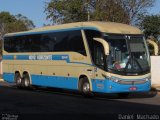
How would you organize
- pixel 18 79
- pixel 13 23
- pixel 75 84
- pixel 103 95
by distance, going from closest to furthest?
pixel 75 84 < pixel 103 95 < pixel 18 79 < pixel 13 23

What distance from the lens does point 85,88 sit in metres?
24.3

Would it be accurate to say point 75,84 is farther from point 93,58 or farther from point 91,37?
point 91,37

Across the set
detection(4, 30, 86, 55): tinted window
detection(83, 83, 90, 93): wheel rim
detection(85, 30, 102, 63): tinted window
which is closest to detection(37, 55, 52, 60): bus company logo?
detection(4, 30, 86, 55): tinted window

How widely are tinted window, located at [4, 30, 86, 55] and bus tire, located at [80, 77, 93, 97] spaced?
1319mm

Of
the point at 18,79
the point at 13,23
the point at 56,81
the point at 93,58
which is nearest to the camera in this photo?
the point at 93,58

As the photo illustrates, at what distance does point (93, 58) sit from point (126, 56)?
1530mm

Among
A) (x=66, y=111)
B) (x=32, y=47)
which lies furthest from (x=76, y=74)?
(x=66, y=111)

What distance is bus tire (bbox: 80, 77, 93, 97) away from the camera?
2409 cm

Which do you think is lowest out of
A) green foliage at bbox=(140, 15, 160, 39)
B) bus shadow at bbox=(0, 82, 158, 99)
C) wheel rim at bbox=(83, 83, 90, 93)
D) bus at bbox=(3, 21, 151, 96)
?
bus shadow at bbox=(0, 82, 158, 99)

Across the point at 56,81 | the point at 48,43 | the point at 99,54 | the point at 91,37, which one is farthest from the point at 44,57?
the point at 99,54

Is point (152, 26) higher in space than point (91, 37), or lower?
higher

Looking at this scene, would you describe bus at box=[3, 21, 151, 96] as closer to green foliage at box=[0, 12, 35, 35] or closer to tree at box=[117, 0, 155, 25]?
tree at box=[117, 0, 155, 25]

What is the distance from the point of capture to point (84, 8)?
55.2m

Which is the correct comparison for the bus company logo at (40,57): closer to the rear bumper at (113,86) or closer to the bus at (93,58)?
the bus at (93,58)
